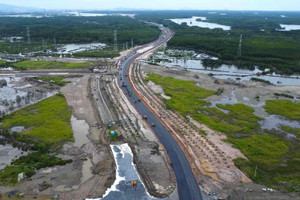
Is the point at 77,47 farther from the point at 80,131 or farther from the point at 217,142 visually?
the point at 217,142

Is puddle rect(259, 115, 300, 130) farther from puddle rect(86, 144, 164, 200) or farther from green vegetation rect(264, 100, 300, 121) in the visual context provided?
puddle rect(86, 144, 164, 200)

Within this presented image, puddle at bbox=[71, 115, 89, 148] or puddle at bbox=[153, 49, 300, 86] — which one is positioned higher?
puddle at bbox=[153, 49, 300, 86]

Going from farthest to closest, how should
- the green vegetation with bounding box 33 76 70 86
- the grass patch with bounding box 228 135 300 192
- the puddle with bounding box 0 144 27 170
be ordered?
the green vegetation with bounding box 33 76 70 86 → the puddle with bounding box 0 144 27 170 → the grass patch with bounding box 228 135 300 192

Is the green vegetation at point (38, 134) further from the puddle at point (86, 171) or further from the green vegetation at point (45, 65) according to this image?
the green vegetation at point (45, 65)

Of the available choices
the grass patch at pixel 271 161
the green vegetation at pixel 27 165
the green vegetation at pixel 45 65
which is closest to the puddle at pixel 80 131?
the green vegetation at pixel 27 165

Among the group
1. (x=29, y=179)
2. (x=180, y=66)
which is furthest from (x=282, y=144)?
(x=180, y=66)

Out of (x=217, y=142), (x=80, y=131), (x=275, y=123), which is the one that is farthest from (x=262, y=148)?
(x=80, y=131)

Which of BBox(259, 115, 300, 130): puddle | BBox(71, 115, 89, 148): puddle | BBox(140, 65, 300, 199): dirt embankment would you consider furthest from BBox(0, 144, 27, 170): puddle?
BBox(259, 115, 300, 130): puddle
